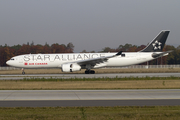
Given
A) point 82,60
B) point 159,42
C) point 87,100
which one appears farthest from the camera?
point 159,42

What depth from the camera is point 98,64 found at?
3662 centimetres

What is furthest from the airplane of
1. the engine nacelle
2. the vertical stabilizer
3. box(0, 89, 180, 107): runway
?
box(0, 89, 180, 107): runway

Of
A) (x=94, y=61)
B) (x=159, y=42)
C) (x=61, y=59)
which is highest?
(x=159, y=42)

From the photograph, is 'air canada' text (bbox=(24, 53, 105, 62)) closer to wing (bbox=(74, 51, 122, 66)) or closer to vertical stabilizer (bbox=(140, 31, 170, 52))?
wing (bbox=(74, 51, 122, 66))
